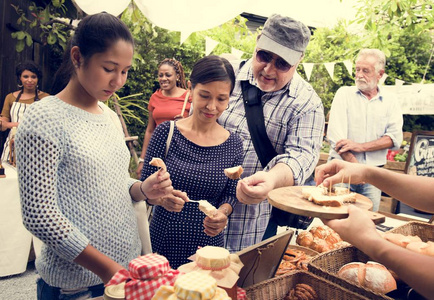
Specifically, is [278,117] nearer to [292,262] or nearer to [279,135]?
[279,135]

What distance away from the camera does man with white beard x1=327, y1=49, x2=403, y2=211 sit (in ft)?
13.7

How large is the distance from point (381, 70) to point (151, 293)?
13.9ft

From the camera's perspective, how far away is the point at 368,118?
4.26 metres

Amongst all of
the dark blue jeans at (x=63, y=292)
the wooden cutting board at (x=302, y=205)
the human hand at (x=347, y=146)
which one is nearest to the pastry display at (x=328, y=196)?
the wooden cutting board at (x=302, y=205)

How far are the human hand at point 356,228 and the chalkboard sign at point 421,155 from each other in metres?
5.32

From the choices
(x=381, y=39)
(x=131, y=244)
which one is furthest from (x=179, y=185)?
(x=381, y=39)

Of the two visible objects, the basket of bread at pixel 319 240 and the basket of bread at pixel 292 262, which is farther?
the basket of bread at pixel 319 240

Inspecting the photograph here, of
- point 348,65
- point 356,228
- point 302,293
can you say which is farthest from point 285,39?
point 348,65

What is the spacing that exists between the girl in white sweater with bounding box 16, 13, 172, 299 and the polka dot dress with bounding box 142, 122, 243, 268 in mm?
412

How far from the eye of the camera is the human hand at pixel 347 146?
407 cm

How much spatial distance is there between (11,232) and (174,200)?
2.79 m

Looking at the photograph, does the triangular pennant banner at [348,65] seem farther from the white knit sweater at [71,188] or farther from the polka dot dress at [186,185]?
the white knit sweater at [71,188]

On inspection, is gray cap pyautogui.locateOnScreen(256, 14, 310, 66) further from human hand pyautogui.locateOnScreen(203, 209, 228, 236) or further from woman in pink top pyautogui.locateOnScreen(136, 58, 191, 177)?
woman in pink top pyautogui.locateOnScreen(136, 58, 191, 177)

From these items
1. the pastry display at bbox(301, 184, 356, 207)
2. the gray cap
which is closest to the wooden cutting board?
the pastry display at bbox(301, 184, 356, 207)
